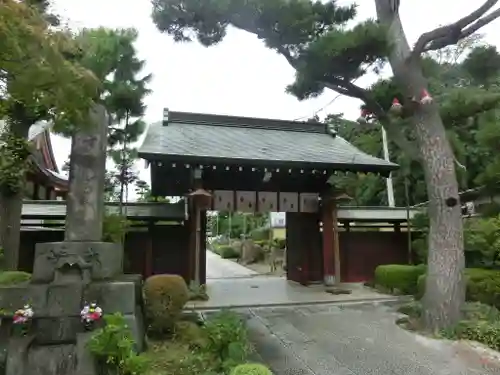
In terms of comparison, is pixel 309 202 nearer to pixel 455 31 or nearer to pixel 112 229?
pixel 112 229

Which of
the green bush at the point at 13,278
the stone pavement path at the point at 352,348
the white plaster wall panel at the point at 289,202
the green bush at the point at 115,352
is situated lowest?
the stone pavement path at the point at 352,348

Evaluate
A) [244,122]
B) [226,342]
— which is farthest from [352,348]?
[244,122]

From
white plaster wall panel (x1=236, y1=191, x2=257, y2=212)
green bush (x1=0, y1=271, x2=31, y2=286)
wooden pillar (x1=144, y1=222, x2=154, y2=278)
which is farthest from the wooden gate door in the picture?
green bush (x1=0, y1=271, x2=31, y2=286)

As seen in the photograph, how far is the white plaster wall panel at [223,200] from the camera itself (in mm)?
10234

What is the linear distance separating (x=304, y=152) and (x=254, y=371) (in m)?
8.38

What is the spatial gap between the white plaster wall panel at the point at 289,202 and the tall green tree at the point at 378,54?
4.40 metres

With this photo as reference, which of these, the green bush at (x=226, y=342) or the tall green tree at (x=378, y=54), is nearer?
the green bush at (x=226, y=342)

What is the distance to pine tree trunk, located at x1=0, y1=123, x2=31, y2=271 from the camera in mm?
7531

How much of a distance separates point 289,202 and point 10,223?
6.83 meters

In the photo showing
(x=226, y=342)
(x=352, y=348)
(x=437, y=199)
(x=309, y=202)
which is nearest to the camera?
(x=226, y=342)

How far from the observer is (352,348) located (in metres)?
5.30

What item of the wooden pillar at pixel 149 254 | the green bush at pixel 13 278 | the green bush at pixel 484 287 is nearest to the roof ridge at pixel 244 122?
the wooden pillar at pixel 149 254

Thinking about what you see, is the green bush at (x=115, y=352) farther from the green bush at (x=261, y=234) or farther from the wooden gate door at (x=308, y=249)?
the green bush at (x=261, y=234)

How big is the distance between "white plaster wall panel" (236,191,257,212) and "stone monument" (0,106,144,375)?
5.32 m
